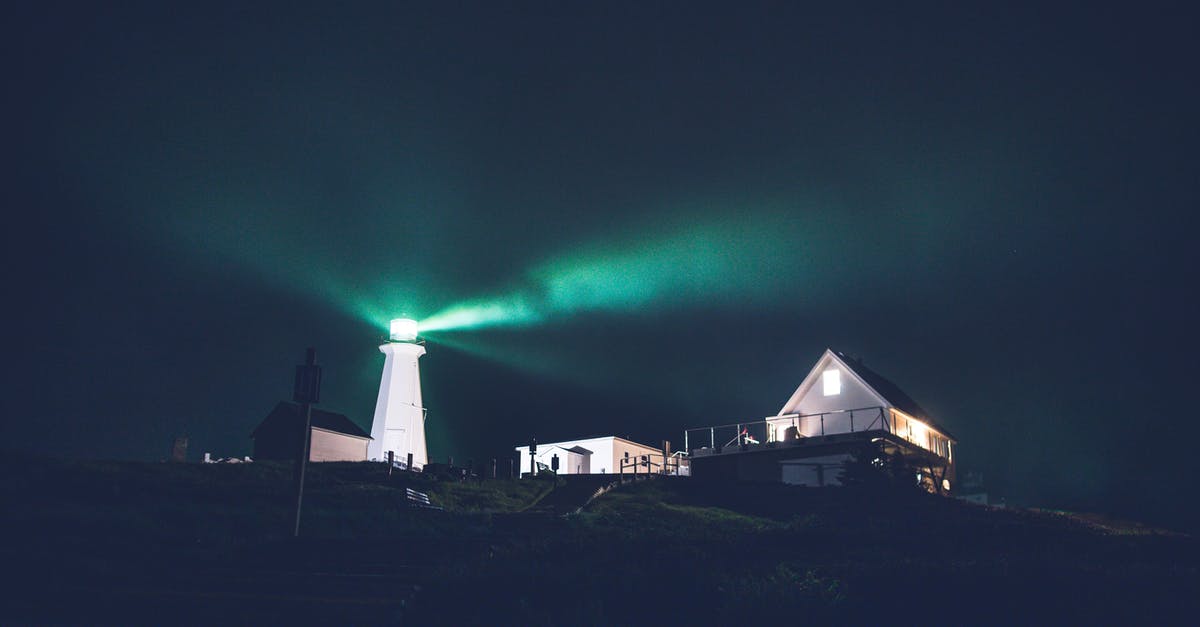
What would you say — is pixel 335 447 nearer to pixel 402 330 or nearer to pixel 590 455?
pixel 402 330

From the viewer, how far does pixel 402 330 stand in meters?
55.1

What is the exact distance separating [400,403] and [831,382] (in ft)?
95.3

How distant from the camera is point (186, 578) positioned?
11242 mm

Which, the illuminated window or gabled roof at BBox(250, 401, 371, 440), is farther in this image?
gabled roof at BBox(250, 401, 371, 440)

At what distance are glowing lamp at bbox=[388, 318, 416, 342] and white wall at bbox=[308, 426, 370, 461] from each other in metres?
7.95

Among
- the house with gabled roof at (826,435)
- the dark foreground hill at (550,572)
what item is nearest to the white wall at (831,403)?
the house with gabled roof at (826,435)

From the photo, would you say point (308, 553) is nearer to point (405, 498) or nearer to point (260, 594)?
point (260, 594)

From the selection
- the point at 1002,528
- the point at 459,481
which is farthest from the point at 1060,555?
the point at 459,481

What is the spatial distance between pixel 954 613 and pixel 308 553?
10.0 m

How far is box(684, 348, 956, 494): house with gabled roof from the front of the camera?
1369 inches

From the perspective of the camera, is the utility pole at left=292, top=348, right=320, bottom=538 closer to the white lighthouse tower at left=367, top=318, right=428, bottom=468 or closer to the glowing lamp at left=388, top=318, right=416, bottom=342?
the white lighthouse tower at left=367, top=318, right=428, bottom=468

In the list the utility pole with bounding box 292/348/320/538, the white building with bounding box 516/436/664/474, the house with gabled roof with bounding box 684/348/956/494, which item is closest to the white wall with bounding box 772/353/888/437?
the house with gabled roof with bounding box 684/348/956/494

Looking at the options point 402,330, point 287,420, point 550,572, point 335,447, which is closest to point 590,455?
point 335,447

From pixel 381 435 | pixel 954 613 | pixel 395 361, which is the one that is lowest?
pixel 954 613
